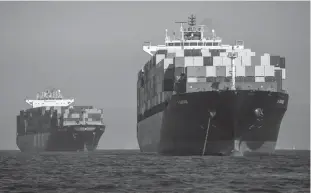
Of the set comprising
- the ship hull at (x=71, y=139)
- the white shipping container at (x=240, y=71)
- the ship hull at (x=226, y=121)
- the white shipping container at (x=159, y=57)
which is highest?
the white shipping container at (x=159, y=57)

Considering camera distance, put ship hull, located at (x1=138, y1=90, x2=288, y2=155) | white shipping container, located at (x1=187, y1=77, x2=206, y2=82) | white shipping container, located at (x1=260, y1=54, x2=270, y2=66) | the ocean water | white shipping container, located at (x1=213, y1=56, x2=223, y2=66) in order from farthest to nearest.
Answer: white shipping container, located at (x1=260, y1=54, x2=270, y2=66)
white shipping container, located at (x1=213, y1=56, x2=223, y2=66)
white shipping container, located at (x1=187, y1=77, x2=206, y2=82)
ship hull, located at (x1=138, y1=90, x2=288, y2=155)
the ocean water

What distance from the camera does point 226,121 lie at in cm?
6066

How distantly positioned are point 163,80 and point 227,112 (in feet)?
39.5

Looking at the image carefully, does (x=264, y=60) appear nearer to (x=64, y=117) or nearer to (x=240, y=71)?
(x=240, y=71)

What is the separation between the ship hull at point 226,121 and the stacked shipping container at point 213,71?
1.73 metres

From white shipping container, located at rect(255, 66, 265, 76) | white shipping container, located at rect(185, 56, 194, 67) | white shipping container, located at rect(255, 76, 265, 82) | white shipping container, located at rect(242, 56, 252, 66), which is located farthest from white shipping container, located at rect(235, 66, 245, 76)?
white shipping container, located at rect(185, 56, 194, 67)

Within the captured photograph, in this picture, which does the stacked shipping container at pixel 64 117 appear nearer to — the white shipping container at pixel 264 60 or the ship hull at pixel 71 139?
the ship hull at pixel 71 139

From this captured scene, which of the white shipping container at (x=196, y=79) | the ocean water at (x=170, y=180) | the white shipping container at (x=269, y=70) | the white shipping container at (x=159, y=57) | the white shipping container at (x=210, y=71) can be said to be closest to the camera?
the ocean water at (x=170, y=180)

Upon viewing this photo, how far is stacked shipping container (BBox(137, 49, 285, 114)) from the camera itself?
63.2 m

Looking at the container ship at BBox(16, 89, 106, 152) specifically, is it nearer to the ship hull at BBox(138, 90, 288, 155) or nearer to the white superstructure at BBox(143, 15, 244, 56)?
the white superstructure at BBox(143, 15, 244, 56)

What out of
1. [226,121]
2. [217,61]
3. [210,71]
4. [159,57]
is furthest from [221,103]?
[159,57]

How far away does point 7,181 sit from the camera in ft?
123

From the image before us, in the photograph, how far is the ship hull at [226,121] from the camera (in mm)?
60438

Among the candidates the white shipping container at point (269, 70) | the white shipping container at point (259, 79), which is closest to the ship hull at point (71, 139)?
the white shipping container at point (259, 79)
